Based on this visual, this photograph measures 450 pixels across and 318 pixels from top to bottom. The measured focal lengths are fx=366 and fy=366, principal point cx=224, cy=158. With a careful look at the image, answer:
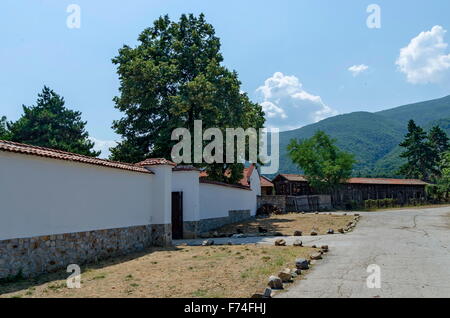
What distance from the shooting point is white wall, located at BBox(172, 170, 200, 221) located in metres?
19.1

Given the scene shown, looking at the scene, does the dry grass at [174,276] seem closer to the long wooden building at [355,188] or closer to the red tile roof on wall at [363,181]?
the long wooden building at [355,188]

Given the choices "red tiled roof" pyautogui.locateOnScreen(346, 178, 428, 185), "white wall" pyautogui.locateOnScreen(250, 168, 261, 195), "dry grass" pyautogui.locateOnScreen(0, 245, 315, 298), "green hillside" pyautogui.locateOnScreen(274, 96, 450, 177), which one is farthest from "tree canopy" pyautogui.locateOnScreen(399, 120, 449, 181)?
"dry grass" pyautogui.locateOnScreen(0, 245, 315, 298)

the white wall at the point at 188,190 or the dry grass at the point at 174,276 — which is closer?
the dry grass at the point at 174,276

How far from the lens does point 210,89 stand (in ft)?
78.0

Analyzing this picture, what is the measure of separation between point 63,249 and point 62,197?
152cm

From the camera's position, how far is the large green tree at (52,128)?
37.1m

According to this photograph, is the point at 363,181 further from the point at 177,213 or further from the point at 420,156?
the point at 177,213

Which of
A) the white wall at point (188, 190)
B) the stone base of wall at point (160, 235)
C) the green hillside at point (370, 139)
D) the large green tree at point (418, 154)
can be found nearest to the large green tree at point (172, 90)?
the white wall at point (188, 190)

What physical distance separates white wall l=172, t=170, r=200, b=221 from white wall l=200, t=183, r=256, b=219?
2.12 meters

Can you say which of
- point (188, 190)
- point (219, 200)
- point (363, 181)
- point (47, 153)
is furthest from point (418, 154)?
point (47, 153)

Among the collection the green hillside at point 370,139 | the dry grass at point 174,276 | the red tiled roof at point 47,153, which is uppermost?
the green hillside at point 370,139

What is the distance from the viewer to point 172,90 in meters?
26.5

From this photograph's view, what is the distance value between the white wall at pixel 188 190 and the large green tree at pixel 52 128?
1993 cm

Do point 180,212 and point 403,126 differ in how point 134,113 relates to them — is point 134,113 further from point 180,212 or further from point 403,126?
point 403,126
